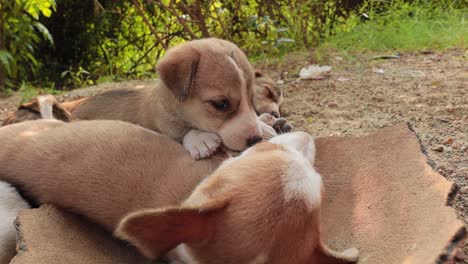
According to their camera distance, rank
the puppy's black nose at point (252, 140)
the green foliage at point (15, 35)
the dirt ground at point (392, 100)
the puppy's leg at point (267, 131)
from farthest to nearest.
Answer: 1. the green foliage at point (15, 35)
2. the dirt ground at point (392, 100)
3. the puppy's leg at point (267, 131)
4. the puppy's black nose at point (252, 140)

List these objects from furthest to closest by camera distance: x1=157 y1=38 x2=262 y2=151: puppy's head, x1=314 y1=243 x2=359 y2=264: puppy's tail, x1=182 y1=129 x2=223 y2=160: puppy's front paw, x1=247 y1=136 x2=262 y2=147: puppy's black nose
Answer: x1=157 y1=38 x2=262 y2=151: puppy's head
x1=247 y1=136 x2=262 y2=147: puppy's black nose
x1=182 y1=129 x2=223 y2=160: puppy's front paw
x1=314 y1=243 x2=359 y2=264: puppy's tail

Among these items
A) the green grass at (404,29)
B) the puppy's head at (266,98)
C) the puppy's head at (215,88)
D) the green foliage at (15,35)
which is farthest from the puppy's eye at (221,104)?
the green foliage at (15,35)

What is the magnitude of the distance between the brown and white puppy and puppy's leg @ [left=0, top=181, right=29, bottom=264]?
0.07m

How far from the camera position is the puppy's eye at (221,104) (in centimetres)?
373

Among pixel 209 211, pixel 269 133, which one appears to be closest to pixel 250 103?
pixel 269 133

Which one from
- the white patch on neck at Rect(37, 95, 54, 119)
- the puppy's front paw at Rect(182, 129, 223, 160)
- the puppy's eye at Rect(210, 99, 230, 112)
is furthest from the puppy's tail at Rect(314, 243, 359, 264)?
the white patch on neck at Rect(37, 95, 54, 119)

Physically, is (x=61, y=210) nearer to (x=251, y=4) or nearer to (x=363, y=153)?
(x=363, y=153)

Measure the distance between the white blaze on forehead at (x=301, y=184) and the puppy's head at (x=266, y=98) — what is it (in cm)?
213

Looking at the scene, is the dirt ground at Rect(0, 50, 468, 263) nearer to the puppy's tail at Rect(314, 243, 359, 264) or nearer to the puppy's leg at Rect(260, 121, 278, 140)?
the puppy's tail at Rect(314, 243, 359, 264)

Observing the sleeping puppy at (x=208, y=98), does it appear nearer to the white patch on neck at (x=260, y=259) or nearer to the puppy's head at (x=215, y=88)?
the puppy's head at (x=215, y=88)

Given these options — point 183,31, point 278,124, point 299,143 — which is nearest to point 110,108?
point 278,124

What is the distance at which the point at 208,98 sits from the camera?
3.76 m

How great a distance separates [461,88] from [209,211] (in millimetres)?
3912

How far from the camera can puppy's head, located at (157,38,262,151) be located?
3693 millimetres
